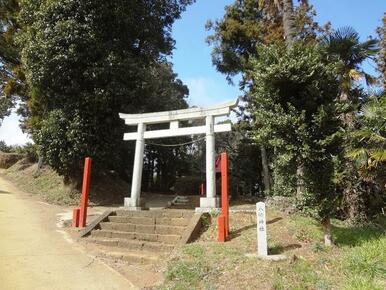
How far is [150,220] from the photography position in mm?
11289

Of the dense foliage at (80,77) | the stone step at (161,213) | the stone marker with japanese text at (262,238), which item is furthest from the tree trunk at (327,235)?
the dense foliage at (80,77)

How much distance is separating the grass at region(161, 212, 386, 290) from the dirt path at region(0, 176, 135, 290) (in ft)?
4.45

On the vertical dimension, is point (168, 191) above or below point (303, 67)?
below

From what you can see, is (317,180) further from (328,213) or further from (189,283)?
(189,283)

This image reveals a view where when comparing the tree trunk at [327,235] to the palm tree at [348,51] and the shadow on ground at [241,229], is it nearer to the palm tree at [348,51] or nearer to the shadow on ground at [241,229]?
the shadow on ground at [241,229]

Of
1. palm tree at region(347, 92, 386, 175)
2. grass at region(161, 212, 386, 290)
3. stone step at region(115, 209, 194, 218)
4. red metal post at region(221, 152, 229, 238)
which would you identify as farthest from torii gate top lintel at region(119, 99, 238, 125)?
grass at region(161, 212, 386, 290)

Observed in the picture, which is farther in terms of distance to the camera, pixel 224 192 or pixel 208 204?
pixel 208 204

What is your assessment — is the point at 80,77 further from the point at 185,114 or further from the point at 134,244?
the point at 134,244

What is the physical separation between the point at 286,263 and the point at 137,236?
14.5 feet

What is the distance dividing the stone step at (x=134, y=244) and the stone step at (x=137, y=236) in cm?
28

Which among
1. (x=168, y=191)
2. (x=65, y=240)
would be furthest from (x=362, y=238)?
(x=168, y=191)

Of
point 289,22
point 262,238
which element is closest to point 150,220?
point 262,238

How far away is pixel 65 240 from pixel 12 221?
3332 millimetres

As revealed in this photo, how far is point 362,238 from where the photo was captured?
9586 millimetres
